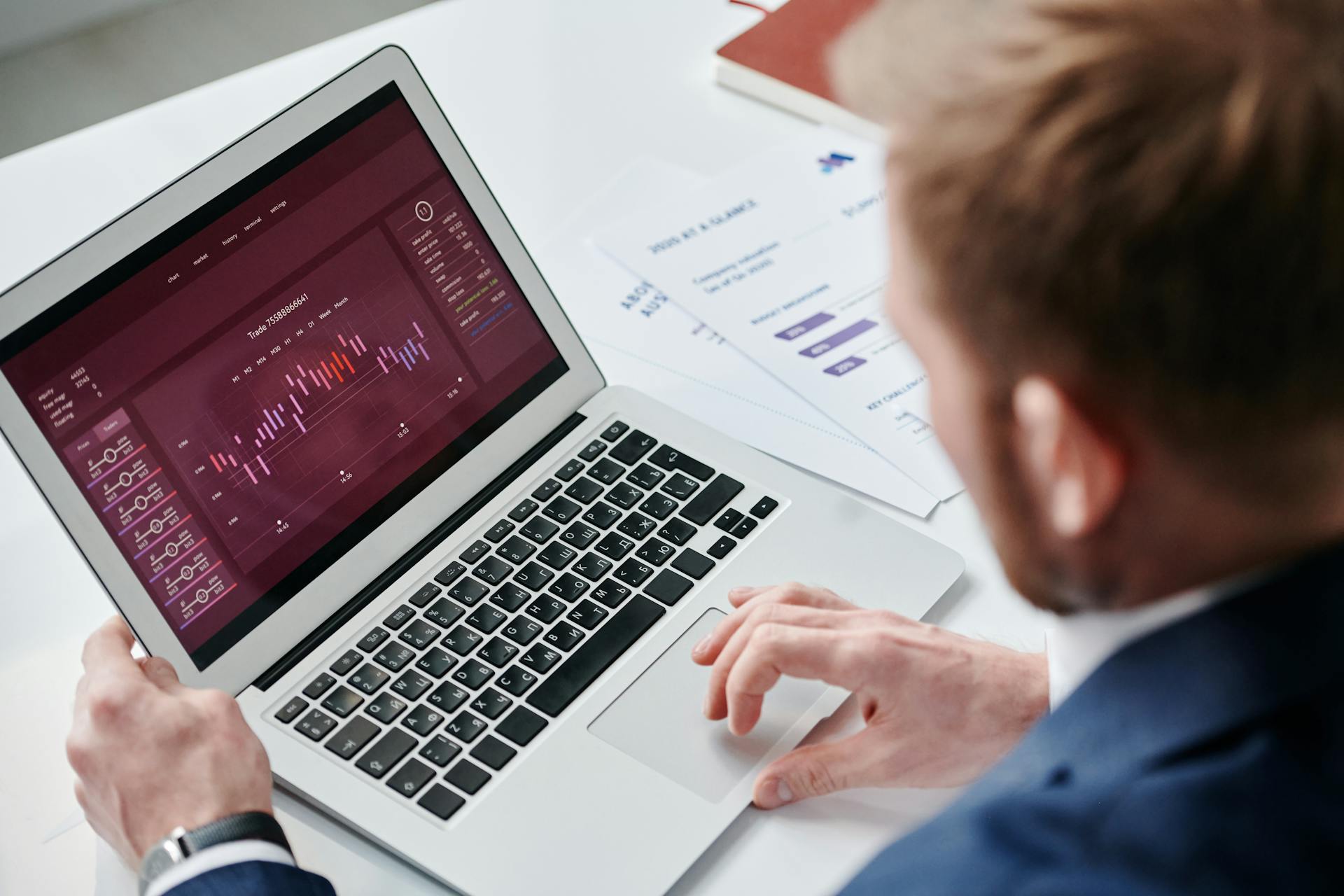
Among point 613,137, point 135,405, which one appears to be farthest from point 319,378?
point 613,137

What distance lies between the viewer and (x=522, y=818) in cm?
72

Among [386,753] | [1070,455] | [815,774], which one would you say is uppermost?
[1070,455]

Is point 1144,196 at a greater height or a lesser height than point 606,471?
greater

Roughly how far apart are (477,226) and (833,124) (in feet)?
1.63

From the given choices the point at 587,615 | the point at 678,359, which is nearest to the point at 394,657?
the point at 587,615

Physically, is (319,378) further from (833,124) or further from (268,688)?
(833,124)

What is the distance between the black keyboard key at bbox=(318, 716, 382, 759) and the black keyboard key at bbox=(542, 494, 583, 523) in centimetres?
19

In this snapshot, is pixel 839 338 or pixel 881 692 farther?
pixel 839 338

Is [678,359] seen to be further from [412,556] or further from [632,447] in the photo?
[412,556]

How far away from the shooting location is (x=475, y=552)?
2.82 feet

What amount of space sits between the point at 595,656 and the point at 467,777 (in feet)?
0.37

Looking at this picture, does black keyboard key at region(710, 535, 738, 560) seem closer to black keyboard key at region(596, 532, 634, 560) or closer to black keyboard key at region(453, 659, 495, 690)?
black keyboard key at region(596, 532, 634, 560)

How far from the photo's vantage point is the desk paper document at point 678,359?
38.0 inches

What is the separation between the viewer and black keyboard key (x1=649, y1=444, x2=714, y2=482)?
91 cm
